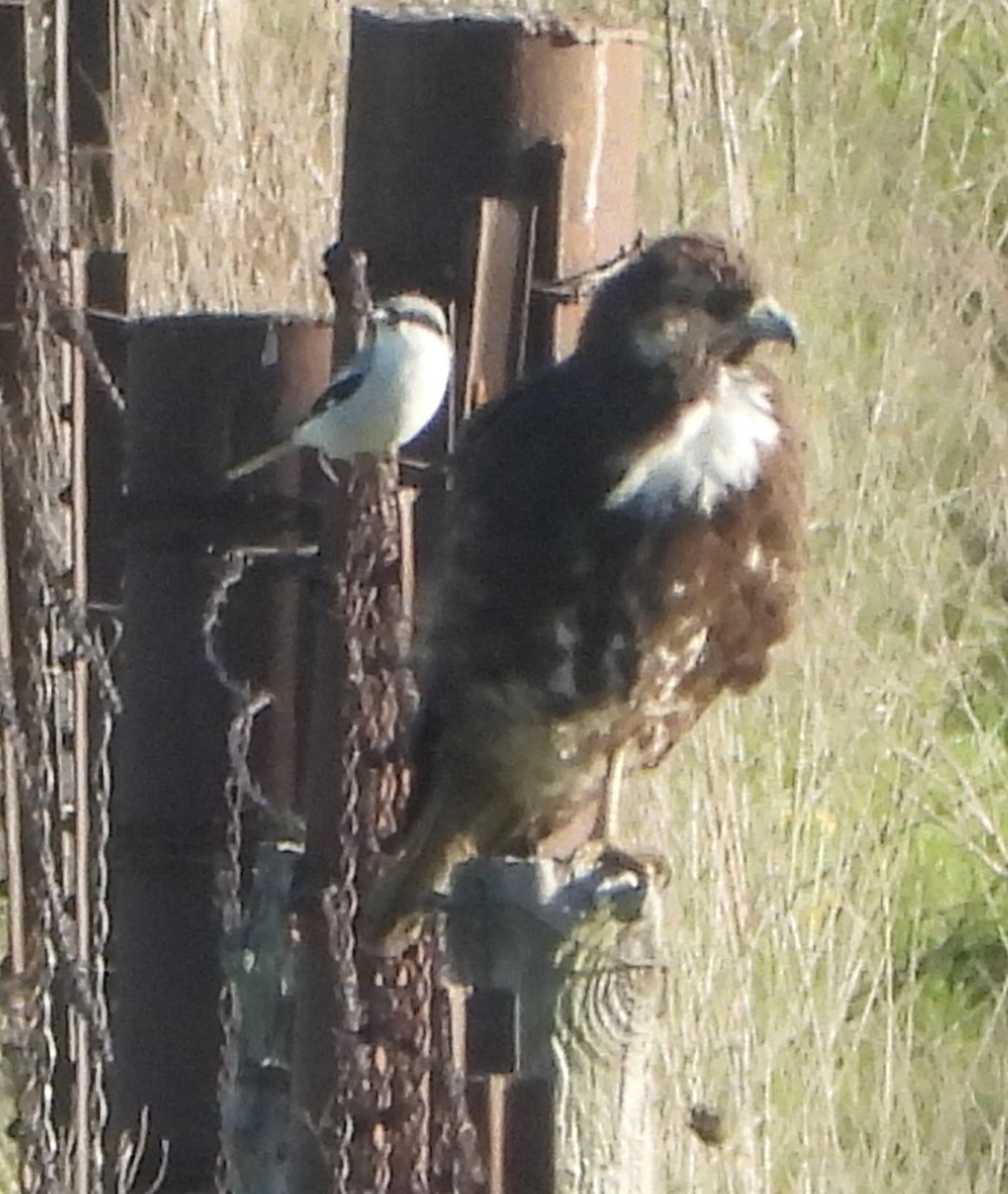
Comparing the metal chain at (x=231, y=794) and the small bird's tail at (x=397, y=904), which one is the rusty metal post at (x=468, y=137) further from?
the small bird's tail at (x=397, y=904)

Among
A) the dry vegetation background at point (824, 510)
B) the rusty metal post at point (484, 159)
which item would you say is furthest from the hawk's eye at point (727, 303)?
the dry vegetation background at point (824, 510)

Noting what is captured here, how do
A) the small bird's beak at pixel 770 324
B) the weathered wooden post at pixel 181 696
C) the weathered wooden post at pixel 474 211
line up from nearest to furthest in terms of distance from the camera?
1. the weathered wooden post at pixel 474 211
2. the weathered wooden post at pixel 181 696
3. the small bird's beak at pixel 770 324

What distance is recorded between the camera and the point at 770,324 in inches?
105

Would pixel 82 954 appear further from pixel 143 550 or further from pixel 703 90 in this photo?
pixel 703 90

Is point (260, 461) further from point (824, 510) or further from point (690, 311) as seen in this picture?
point (824, 510)

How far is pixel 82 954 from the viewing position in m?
2.55

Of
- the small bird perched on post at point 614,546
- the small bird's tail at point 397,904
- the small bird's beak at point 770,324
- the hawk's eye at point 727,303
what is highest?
the hawk's eye at point 727,303

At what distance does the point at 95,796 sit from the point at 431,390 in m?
0.52

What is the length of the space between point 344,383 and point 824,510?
6.38ft

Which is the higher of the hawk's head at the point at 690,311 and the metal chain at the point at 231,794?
the hawk's head at the point at 690,311

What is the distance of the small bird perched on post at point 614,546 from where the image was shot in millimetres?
2531

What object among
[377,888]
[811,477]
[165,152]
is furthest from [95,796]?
[165,152]

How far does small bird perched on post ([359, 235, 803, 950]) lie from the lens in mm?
2531

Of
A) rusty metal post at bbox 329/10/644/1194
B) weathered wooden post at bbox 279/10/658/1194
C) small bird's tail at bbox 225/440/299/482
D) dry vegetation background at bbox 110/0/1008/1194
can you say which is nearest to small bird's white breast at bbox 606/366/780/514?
weathered wooden post at bbox 279/10/658/1194
